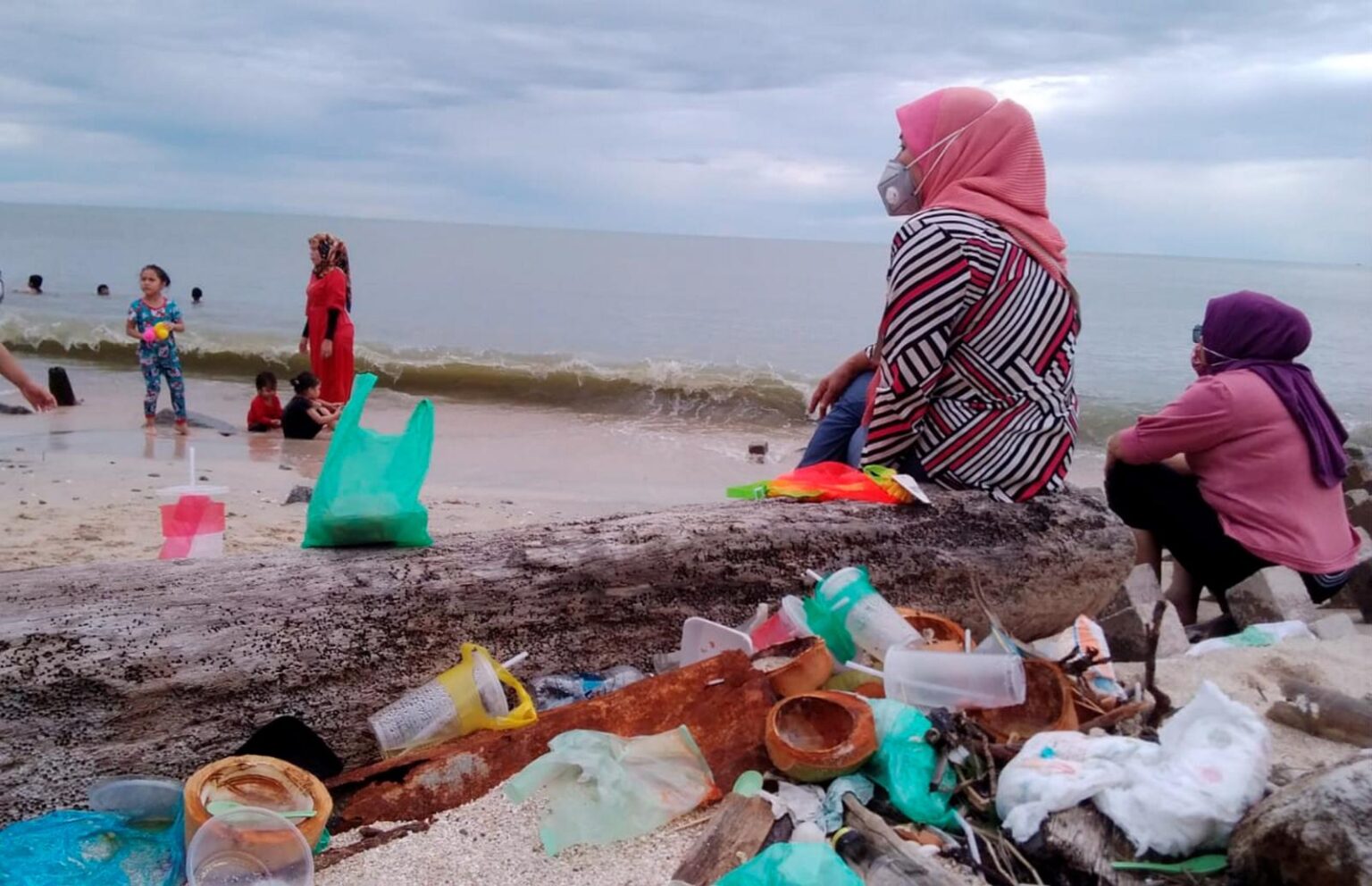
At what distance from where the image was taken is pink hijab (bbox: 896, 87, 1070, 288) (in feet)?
12.4

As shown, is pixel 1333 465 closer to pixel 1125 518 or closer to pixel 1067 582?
pixel 1125 518

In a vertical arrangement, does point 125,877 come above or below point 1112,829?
below

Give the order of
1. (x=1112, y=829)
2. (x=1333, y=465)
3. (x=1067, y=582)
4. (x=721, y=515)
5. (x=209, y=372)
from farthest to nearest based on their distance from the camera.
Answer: (x=209, y=372)
(x=1333, y=465)
(x=1067, y=582)
(x=721, y=515)
(x=1112, y=829)

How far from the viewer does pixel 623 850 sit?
7.88 ft

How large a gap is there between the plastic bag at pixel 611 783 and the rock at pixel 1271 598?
3.12 metres

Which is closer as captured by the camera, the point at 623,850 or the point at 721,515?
the point at 623,850

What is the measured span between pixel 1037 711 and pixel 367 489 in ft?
6.57

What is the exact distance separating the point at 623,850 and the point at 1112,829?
1083 millimetres

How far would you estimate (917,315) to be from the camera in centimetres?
361

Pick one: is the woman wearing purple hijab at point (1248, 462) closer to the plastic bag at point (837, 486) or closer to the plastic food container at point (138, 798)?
the plastic bag at point (837, 486)

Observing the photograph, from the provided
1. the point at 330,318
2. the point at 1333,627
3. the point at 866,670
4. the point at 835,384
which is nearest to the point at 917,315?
the point at 835,384

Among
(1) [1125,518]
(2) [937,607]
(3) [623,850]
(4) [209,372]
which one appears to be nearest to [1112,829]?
(3) [623,850]

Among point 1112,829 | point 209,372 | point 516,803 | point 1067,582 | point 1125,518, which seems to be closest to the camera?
point 1112,829

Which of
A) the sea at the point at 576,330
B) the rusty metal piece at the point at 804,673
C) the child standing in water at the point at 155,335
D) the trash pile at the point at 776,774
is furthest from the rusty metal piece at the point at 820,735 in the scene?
the sea at the point at 576,330
